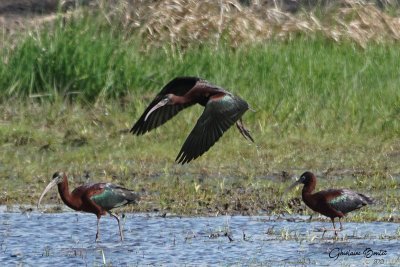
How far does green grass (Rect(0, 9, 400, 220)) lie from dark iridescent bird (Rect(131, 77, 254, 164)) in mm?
502

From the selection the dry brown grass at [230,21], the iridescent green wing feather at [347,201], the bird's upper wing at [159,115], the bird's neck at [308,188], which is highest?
the iridescent green wing feather at [347,201]

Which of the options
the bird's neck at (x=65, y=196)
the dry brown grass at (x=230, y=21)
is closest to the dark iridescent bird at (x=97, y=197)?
the bird's neck at (x=65, y=196)

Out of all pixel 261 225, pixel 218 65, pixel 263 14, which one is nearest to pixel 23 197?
pixel 261 225

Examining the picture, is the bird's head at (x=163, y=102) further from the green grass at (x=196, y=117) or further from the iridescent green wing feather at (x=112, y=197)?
the iridescent green wing feather at (x=112, y=197)

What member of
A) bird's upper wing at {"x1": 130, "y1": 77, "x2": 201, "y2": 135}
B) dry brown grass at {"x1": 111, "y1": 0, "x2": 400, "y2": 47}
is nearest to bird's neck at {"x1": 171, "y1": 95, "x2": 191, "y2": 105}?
bird's upper wing at {"x1": 130, "y1": 77, "x2": 201, "y2": 135}

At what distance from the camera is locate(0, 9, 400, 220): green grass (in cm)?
1034

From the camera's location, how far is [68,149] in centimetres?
1170

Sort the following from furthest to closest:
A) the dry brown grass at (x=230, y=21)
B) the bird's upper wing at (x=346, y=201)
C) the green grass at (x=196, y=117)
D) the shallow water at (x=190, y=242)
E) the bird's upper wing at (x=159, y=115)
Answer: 1. the dry brown grass at (x=230, y=21)
2. the green grass at (x=196, y=117)
3. the bird's upper wing at (x=159, y=115)
4. the bird's upper wing at (x=346, y=201)
5. the shallow water at (x=190, y=242)

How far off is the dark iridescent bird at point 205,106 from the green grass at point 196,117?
50 cm

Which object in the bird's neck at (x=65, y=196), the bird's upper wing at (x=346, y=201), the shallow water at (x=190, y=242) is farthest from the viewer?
the bird's neck at (x=65, y=196)

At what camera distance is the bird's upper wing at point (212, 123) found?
9.35 metres

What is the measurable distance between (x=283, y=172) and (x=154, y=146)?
1532mm

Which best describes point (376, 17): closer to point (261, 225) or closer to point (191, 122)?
point (191, 122)

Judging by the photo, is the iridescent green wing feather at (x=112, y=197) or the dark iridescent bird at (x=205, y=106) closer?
the iridescent green wing feather at (x=112, y=197)
